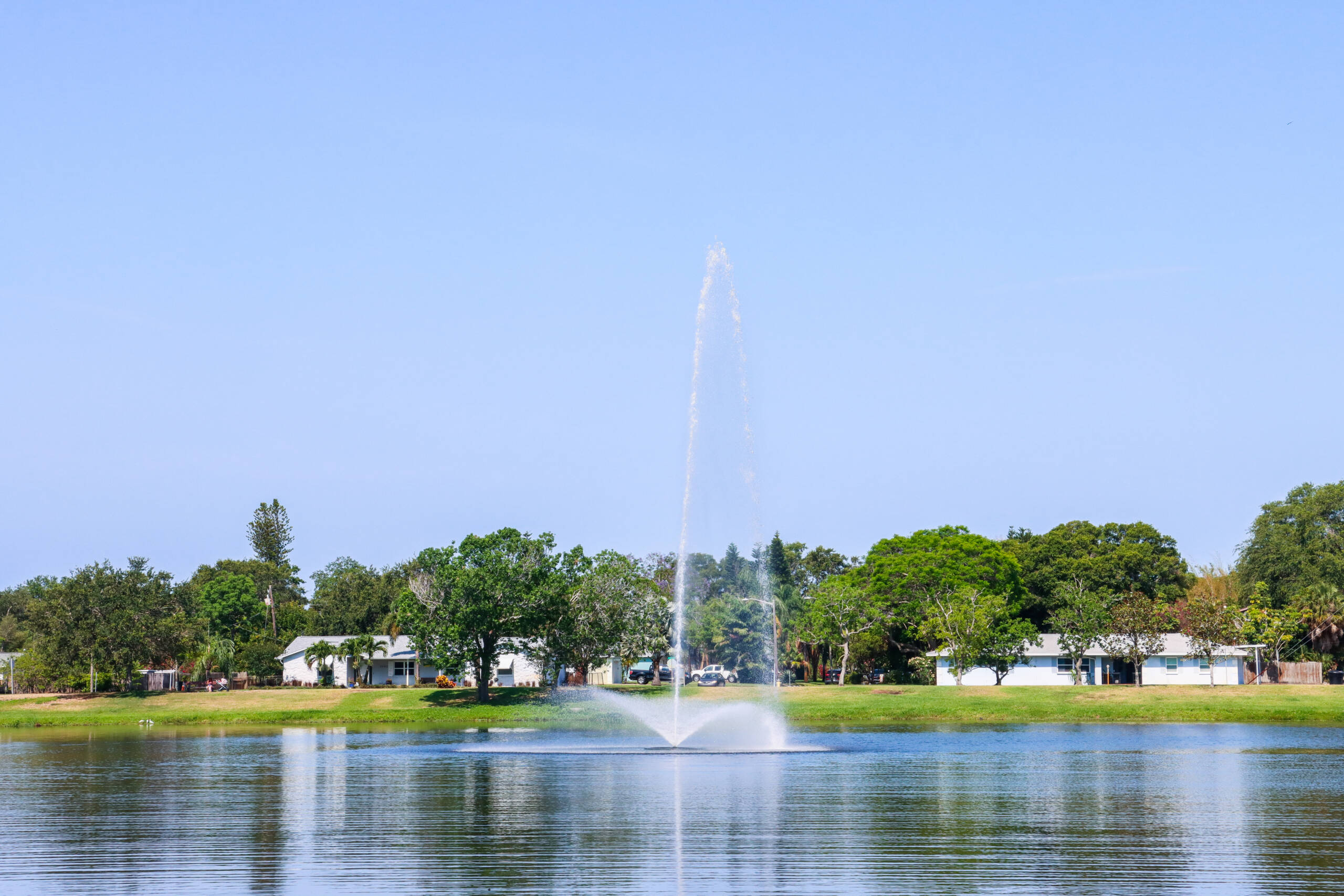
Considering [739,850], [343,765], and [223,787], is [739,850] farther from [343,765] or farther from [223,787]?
[343,765]

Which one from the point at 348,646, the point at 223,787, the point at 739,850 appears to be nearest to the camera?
the point at 739,850

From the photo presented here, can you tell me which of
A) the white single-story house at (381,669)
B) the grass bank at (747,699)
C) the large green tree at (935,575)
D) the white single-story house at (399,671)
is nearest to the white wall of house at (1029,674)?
the large green tree at (935,575)

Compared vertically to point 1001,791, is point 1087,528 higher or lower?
higher

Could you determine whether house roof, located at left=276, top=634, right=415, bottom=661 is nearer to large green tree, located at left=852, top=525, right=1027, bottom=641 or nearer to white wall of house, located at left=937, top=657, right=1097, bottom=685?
large green tree, located at left=852, top=525, right=1027, bottom=641

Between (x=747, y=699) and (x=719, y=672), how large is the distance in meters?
39.7

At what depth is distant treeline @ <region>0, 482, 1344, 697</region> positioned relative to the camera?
96.8 meters

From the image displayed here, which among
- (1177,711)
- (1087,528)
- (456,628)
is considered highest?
(1087,528)

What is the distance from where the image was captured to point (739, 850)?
2627 centimetres

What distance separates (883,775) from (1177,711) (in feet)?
158

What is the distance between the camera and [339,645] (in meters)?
120

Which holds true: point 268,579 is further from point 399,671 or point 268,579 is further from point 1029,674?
point 1029,674

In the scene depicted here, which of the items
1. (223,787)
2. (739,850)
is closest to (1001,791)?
(739,850)

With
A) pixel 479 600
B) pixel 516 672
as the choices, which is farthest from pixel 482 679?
pixel 516 672

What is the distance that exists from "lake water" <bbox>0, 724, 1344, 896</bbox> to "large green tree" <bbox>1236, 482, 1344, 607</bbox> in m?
64.9
